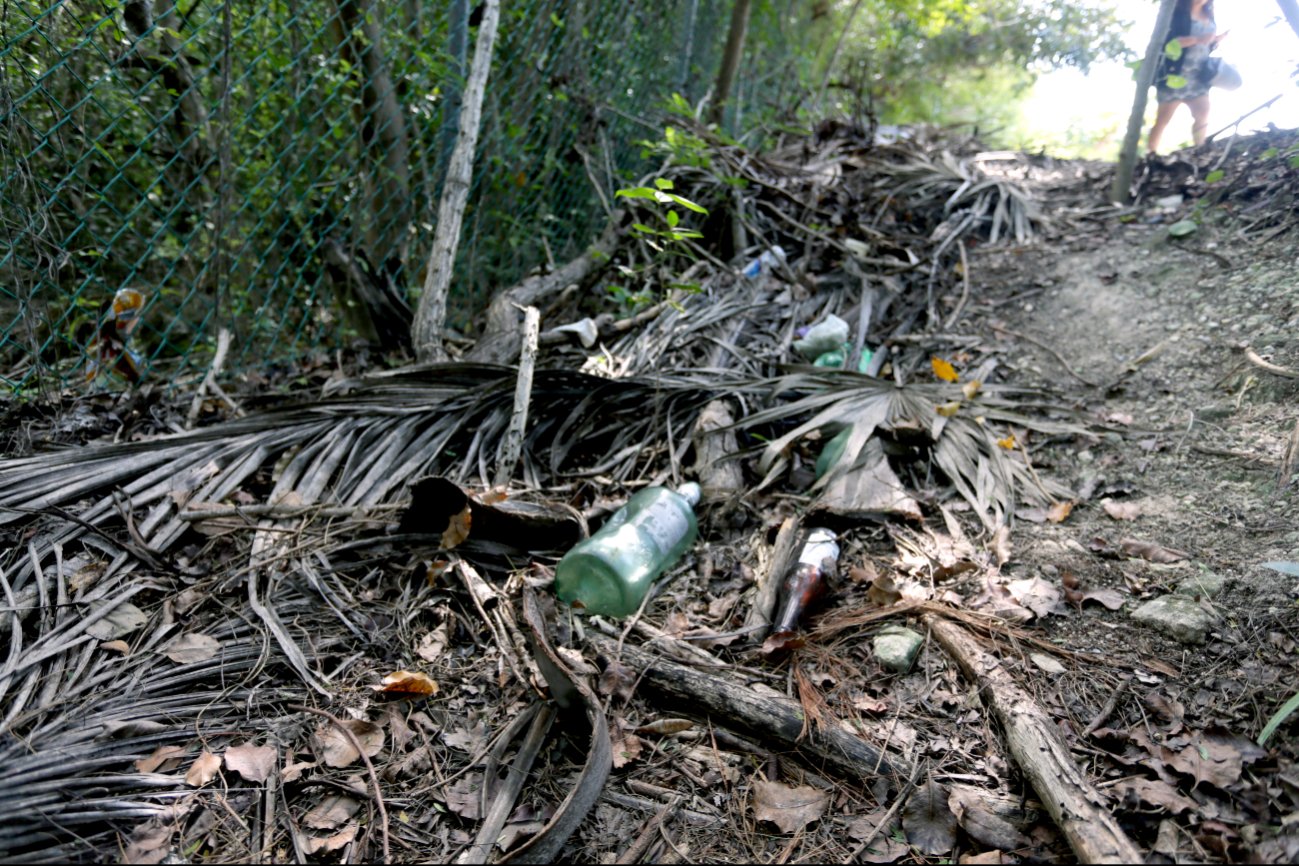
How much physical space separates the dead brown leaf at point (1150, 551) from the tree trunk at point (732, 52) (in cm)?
376

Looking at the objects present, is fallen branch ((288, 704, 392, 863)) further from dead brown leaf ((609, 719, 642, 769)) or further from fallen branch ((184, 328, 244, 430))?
fallen branch ((184, 328, 244, 430))

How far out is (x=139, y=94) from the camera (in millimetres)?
2176

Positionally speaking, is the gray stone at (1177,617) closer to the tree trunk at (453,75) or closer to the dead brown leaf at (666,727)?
the dead brown leaf at (666,727)

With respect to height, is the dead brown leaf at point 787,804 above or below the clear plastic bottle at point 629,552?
below

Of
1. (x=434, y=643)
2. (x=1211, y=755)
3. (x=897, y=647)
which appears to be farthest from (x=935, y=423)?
(x=434, y=643)

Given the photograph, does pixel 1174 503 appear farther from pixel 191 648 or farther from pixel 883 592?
pixel 191 648

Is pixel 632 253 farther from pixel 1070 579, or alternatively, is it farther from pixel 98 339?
pixel 1070 579

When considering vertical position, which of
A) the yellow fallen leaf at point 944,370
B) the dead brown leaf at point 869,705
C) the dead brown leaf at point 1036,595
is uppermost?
the yellow fallen leaf at point 944,370

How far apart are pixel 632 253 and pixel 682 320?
27.8 inches

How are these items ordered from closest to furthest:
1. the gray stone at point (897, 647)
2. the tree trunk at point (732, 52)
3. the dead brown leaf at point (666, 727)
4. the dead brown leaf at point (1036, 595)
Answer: the dead brown leaf at point (666, 727), the gray stone at point (897, 647), the dead brown leaf at point (1036, 595), the tree trunk at point (732, 52)

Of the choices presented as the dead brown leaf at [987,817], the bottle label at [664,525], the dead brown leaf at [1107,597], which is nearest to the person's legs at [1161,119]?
the dead brown leaf at [1107,597]

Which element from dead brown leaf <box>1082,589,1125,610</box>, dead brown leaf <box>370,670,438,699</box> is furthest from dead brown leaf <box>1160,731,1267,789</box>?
dead brown leaf <box>370,670,438,699</box>

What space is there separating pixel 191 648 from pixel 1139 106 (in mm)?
4385

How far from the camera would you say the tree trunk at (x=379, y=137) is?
2.85m
